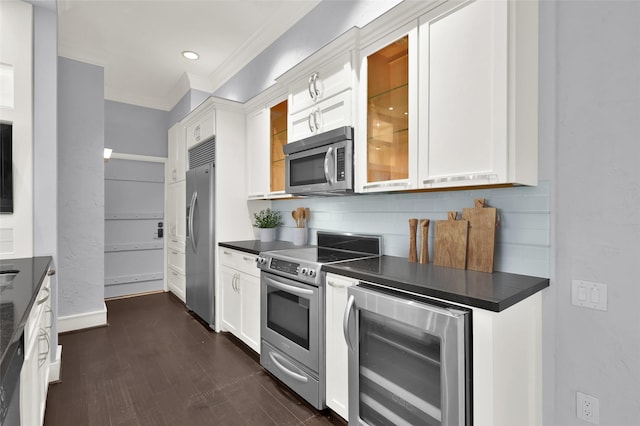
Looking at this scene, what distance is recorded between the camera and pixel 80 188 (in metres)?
3.61

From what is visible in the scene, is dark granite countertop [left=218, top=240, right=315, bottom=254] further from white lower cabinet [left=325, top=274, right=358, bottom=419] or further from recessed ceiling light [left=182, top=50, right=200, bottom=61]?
recessed ceiling light [left=182, top=50, right=200, bottom=61]

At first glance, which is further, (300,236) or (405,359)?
(300,236)

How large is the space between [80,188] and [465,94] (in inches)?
152

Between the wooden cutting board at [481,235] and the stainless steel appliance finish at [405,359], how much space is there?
1.57 feet

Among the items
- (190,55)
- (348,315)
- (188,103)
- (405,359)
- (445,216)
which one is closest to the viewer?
(405,359)

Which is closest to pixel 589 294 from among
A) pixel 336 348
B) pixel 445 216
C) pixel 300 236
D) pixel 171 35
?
pixel 445 216

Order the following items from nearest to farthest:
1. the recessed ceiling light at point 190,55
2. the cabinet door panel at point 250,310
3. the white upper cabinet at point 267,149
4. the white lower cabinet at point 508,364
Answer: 1. the white lower cabinet at point 508,364
2. the cabinet door panel at point 250,310
3. the white upper cabinet at point 267,149
4. the recessed ceiling light at point 190,55

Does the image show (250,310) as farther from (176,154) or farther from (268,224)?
(176,154)

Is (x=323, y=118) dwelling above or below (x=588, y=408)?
above

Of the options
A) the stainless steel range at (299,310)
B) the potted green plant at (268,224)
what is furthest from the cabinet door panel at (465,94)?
the potted green plant at (268,224)

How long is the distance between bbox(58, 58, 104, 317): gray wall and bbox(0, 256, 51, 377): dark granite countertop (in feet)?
4.58

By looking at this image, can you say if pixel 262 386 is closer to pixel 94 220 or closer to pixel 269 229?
pixel 269 229

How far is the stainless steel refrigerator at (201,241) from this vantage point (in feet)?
11.2

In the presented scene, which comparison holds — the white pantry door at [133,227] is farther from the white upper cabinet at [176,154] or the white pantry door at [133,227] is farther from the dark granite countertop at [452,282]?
the dark granite countertop at [452,282]
